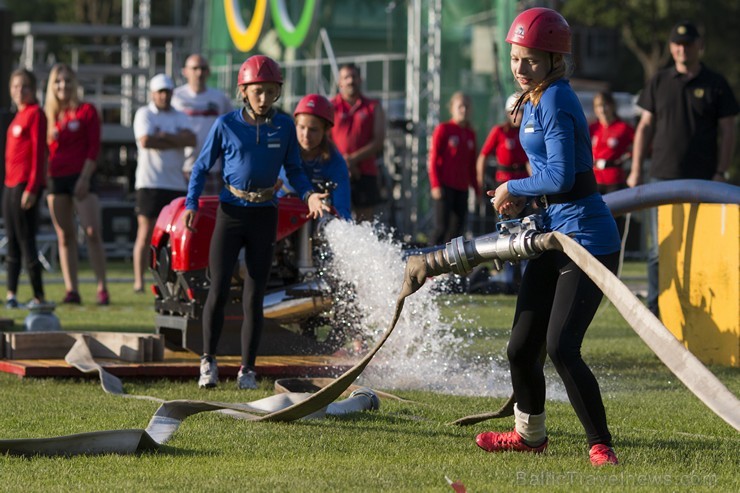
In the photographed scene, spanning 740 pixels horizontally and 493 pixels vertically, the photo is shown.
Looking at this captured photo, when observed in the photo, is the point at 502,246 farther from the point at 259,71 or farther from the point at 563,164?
the point at 259,71

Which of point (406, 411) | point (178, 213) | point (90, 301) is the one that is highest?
point (178, 213)

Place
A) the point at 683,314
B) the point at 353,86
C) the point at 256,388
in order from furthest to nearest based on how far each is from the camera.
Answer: the point at 353,86 < the point at 683,314 < the point at 256,388

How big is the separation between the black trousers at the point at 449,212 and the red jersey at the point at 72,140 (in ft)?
13.8

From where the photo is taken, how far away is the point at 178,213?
9734mm

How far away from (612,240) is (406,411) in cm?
190

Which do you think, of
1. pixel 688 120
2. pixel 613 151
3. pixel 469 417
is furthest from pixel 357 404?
pixel 613 151

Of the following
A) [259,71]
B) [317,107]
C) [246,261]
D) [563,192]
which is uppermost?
[259,71]

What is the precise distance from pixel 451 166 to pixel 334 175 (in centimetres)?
641

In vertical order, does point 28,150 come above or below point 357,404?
above

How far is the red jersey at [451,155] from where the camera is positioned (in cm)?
1619

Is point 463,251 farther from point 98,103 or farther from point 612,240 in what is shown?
point 98,103

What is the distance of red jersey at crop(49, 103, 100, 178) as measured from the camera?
13.9 meters

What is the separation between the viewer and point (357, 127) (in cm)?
1361

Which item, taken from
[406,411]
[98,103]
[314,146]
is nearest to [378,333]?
[314,146]
